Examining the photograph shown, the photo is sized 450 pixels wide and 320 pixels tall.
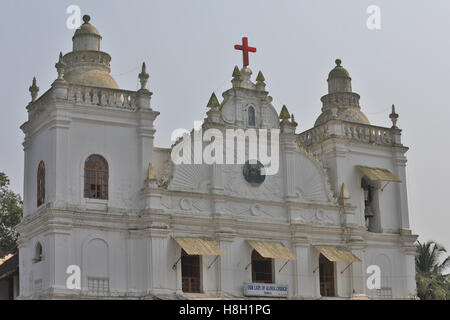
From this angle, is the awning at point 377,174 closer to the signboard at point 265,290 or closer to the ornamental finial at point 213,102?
the signboard at point 265,290

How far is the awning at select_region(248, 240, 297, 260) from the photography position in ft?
106

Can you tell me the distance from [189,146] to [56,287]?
801 centimetres

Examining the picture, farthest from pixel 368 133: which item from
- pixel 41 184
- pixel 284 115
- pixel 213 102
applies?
pixel 41 184

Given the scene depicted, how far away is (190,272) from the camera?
32000mm

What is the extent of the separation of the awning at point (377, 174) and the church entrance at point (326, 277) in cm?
440

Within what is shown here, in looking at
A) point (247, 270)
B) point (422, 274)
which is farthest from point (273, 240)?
point (422, 274)

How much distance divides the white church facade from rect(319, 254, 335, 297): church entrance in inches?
2.2

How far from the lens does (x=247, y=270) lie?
108ft

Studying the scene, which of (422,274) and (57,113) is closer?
(57,113)

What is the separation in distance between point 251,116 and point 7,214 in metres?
16.7

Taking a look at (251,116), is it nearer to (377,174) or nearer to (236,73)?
(236,73)
